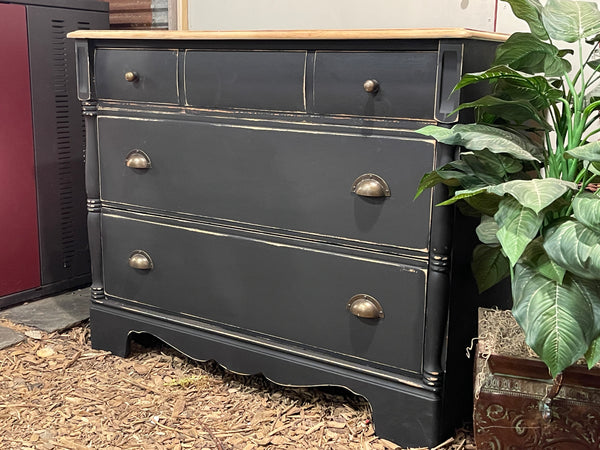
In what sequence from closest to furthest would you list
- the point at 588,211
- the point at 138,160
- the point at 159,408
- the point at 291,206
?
the point at 588,211 < the point at 291,206 < the point at 159,408 < the point at 138,160

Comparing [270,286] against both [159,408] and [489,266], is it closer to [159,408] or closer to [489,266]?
[159,408]

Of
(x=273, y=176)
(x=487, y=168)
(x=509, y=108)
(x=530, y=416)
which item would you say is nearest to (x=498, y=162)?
(x=487, y=168)

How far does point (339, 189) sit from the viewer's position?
6.61ft

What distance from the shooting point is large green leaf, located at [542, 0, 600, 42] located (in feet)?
5.11

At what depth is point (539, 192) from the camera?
143cm

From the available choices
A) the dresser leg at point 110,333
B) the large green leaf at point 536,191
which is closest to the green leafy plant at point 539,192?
the large green leaf at point 536,191

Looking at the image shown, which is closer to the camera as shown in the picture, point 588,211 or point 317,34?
point 588,211

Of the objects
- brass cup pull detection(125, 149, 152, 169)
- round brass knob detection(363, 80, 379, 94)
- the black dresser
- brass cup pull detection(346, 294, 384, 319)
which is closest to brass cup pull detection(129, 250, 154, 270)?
the black dresser

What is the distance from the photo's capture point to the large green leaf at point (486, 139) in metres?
1.56

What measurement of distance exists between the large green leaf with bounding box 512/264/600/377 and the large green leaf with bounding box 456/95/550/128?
0.40 meters

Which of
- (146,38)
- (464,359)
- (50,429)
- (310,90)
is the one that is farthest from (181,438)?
(146,38)

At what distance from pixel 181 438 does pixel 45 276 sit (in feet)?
4.44

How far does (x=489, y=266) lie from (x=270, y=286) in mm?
682

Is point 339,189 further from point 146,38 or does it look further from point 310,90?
point 146,38
